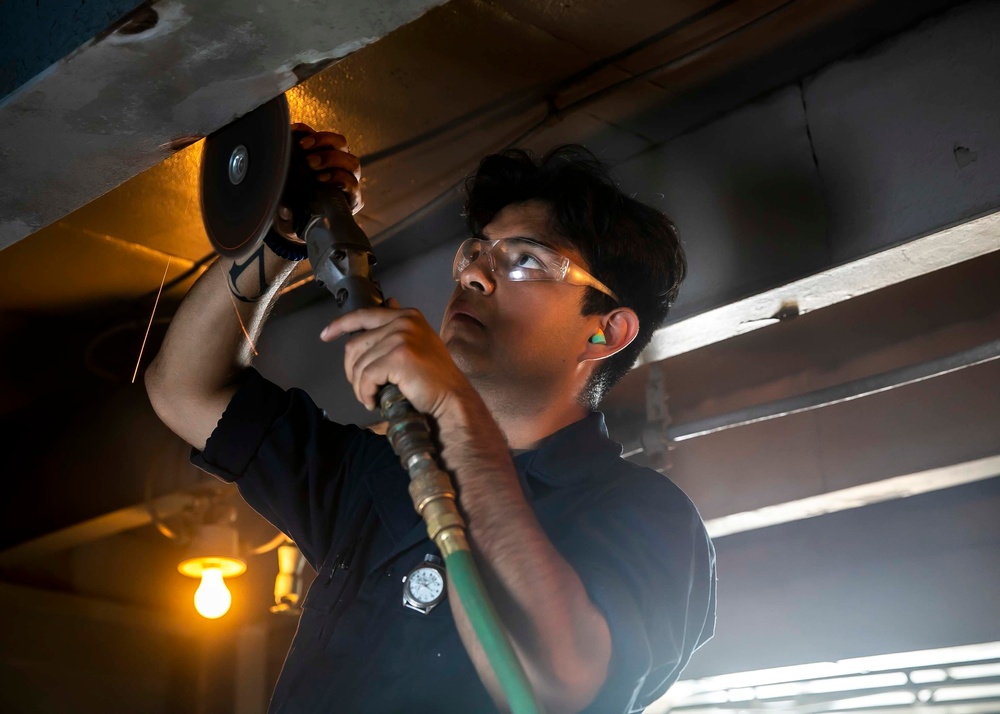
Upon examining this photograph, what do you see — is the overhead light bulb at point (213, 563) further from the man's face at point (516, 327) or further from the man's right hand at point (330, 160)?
the man's right hand at point (330, 160)

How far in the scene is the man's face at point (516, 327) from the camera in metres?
1.71

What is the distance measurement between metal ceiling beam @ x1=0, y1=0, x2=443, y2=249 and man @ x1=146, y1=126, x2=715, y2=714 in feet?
0.49

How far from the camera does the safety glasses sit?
1.82 meters

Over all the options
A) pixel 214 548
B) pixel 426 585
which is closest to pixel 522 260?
pixel 426 585

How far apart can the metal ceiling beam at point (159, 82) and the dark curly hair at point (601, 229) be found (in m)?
0.61

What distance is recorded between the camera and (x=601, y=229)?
191 centimetres

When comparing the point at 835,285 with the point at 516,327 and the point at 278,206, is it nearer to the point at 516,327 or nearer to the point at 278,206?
the point at 516,327

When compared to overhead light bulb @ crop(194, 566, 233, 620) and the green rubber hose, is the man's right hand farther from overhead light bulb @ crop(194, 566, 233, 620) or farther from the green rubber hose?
overhead light bulb @ crop(194, 566, 233, 620)

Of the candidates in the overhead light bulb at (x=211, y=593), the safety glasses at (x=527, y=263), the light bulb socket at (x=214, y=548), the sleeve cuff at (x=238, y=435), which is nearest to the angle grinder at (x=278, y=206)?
the sleeve cuff at (x=238, y=435)

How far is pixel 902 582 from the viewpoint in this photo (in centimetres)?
311

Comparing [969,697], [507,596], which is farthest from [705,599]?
[969,697]

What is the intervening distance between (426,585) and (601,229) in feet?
2.74

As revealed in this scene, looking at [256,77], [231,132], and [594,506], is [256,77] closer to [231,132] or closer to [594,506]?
[231,132]

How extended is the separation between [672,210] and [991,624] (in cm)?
161
